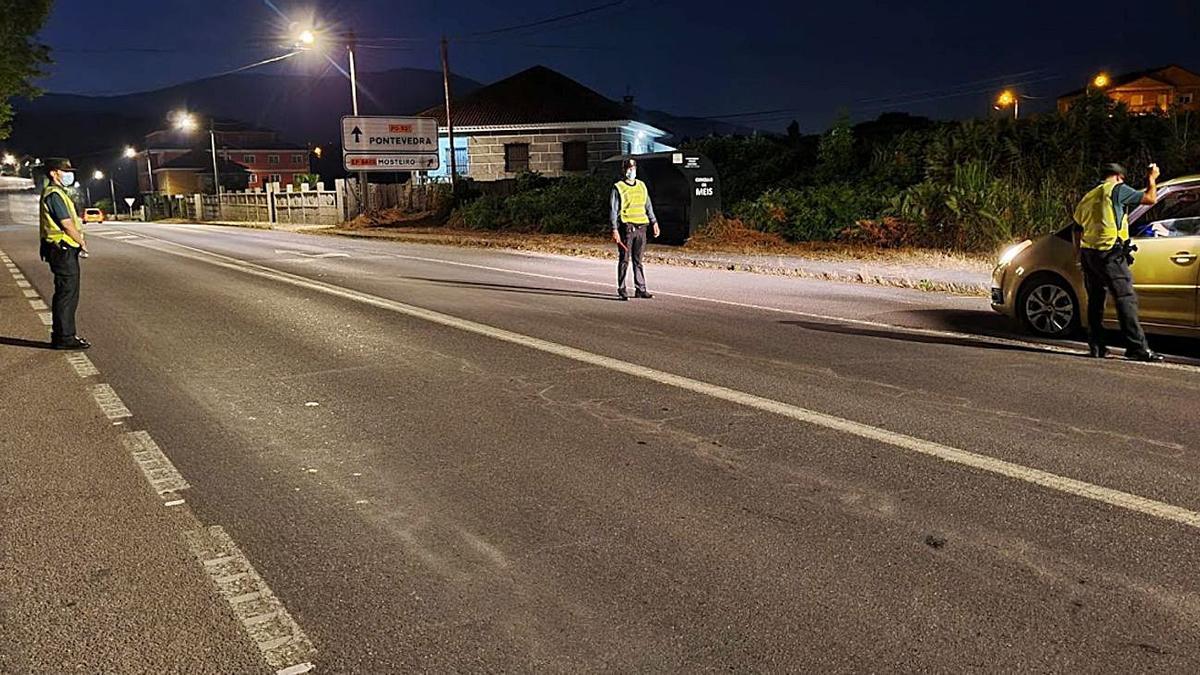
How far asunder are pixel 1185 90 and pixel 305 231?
219 ft

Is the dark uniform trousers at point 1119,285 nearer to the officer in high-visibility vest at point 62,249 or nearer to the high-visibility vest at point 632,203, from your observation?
the high-visibility vest at point 632,203

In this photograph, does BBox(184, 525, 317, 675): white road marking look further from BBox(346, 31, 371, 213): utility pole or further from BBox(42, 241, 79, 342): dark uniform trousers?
BBox(346, 31, 371, 213): utility pole

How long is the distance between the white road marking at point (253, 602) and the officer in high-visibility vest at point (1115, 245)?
689 centimetres

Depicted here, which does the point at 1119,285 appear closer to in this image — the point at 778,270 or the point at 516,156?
the point at 778,270

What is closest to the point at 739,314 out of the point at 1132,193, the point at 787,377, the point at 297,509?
the point at 787,377

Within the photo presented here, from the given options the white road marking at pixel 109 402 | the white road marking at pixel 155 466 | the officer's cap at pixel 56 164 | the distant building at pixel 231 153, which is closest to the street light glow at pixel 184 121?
the distant building at pixel 231 153

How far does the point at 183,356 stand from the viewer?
8195 millimetres

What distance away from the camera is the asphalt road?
3199 mm

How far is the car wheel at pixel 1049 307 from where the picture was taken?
869 cm

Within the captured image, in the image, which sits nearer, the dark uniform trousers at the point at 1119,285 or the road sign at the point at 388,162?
the dark uniform trousers at the point at 1119,285

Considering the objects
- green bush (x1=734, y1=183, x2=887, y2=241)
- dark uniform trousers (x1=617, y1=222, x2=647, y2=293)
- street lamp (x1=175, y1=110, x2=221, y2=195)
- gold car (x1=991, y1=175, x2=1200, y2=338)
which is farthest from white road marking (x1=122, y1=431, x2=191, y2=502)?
street lamp (x1=175, y1=110, x2=221, y2=195)

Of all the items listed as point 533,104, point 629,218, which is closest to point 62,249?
point 629,218

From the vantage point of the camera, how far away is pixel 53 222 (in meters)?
8.55

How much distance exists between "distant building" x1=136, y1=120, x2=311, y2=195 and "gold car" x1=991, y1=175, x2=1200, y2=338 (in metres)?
91.1
